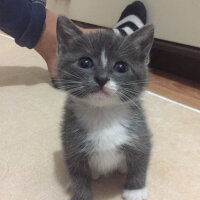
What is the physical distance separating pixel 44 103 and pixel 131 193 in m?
0.66

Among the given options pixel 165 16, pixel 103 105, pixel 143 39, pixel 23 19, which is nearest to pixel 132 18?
pixel 165 16

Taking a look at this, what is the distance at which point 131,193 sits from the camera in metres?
0.84

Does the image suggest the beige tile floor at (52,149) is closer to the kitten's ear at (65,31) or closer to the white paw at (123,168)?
the white paw at (123,168)

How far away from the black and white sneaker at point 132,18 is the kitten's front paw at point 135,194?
1.04m

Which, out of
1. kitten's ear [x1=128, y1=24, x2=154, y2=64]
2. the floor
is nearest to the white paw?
kitten's ear [x1=128, y1=24, x2=154, y2=64]

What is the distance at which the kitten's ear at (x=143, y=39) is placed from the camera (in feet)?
2.51

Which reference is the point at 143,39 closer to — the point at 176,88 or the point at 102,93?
the point at 102,93

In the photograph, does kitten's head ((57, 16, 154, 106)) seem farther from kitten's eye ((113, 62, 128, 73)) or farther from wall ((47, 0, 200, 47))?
wall ((47, 0, 200, 47))

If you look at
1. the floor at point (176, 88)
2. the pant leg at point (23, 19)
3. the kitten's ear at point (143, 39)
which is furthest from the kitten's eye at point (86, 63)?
the pant leg at point (23, 19)

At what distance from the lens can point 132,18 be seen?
1.76 m

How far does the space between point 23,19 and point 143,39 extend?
0.85 meters

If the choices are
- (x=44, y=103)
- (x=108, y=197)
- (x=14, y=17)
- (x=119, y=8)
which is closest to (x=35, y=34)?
(x=14, y=17)

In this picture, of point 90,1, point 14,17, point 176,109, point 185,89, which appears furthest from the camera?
point 90,1

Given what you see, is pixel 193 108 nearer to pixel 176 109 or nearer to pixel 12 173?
pixel 176 109
